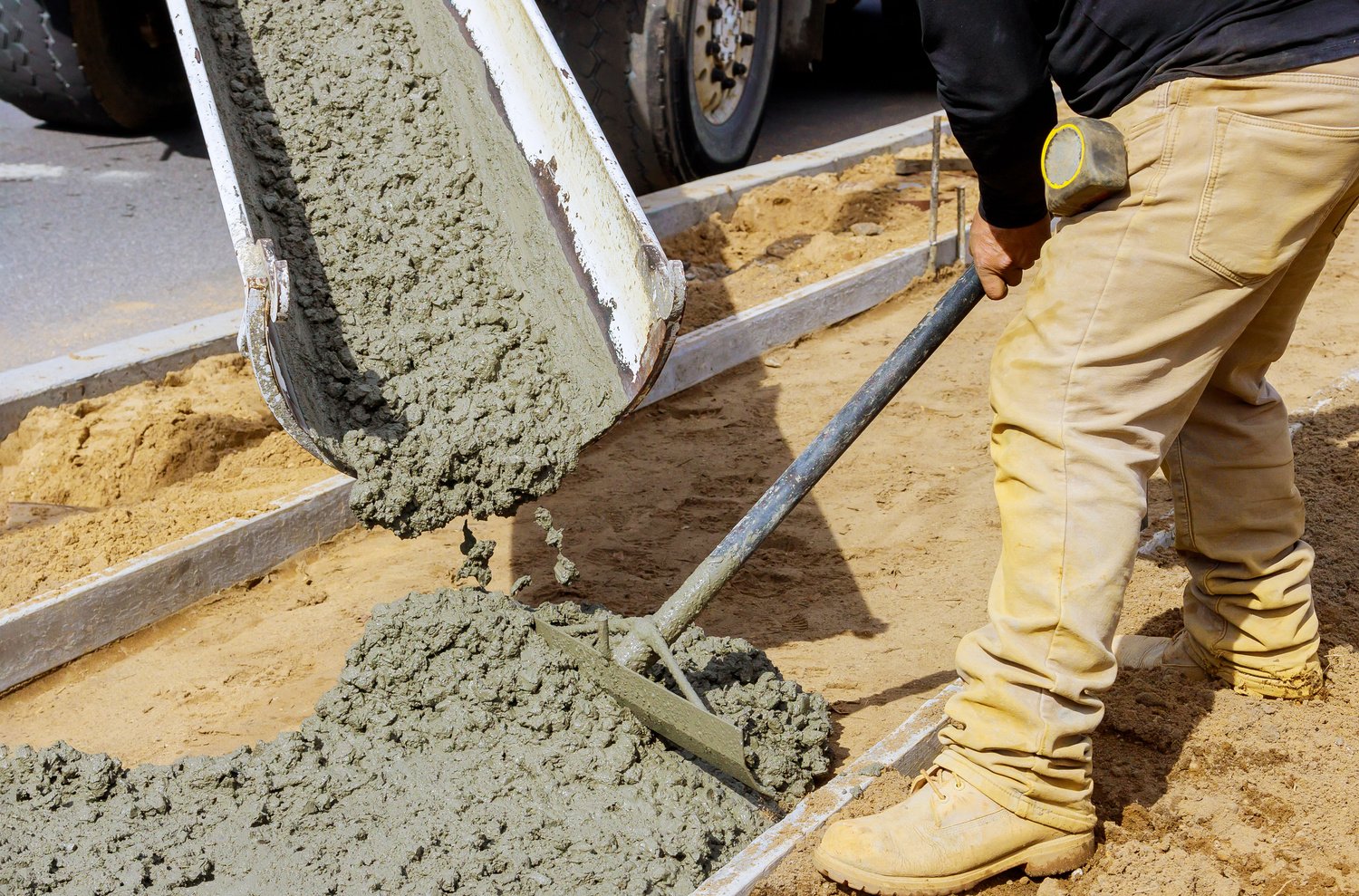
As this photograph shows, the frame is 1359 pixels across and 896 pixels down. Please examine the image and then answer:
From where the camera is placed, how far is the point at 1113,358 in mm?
1958

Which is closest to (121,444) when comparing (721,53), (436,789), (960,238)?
(436,789)

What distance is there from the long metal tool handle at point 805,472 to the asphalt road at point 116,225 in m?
3.33

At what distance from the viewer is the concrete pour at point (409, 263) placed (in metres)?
2.84

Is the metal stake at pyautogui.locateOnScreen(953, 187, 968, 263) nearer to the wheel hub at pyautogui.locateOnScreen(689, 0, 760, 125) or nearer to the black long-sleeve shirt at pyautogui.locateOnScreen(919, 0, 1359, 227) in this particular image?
the wheel hub at pyautogui.locateOnScreen(689, 0, 760, 125)

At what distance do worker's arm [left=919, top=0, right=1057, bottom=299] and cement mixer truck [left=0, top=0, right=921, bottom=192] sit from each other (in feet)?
12.8

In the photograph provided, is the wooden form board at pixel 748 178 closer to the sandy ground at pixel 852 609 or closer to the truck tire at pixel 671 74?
the truck tire at pixel 671 74

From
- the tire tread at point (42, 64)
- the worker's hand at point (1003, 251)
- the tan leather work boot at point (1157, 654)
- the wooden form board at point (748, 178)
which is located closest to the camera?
the worker's hand at point (1003, 251)

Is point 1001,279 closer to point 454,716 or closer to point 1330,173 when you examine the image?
point 1330,173

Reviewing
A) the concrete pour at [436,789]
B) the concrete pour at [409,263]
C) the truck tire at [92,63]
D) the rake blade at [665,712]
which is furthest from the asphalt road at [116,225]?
the rake blade at [665,712]

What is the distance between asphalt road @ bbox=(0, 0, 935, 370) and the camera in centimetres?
498

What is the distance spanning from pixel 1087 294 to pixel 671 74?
4.22m

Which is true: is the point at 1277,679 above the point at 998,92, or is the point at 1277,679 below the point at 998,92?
below

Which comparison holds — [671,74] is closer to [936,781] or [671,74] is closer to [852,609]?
[852,609]

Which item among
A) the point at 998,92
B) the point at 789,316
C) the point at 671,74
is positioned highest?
the point at 998,92
